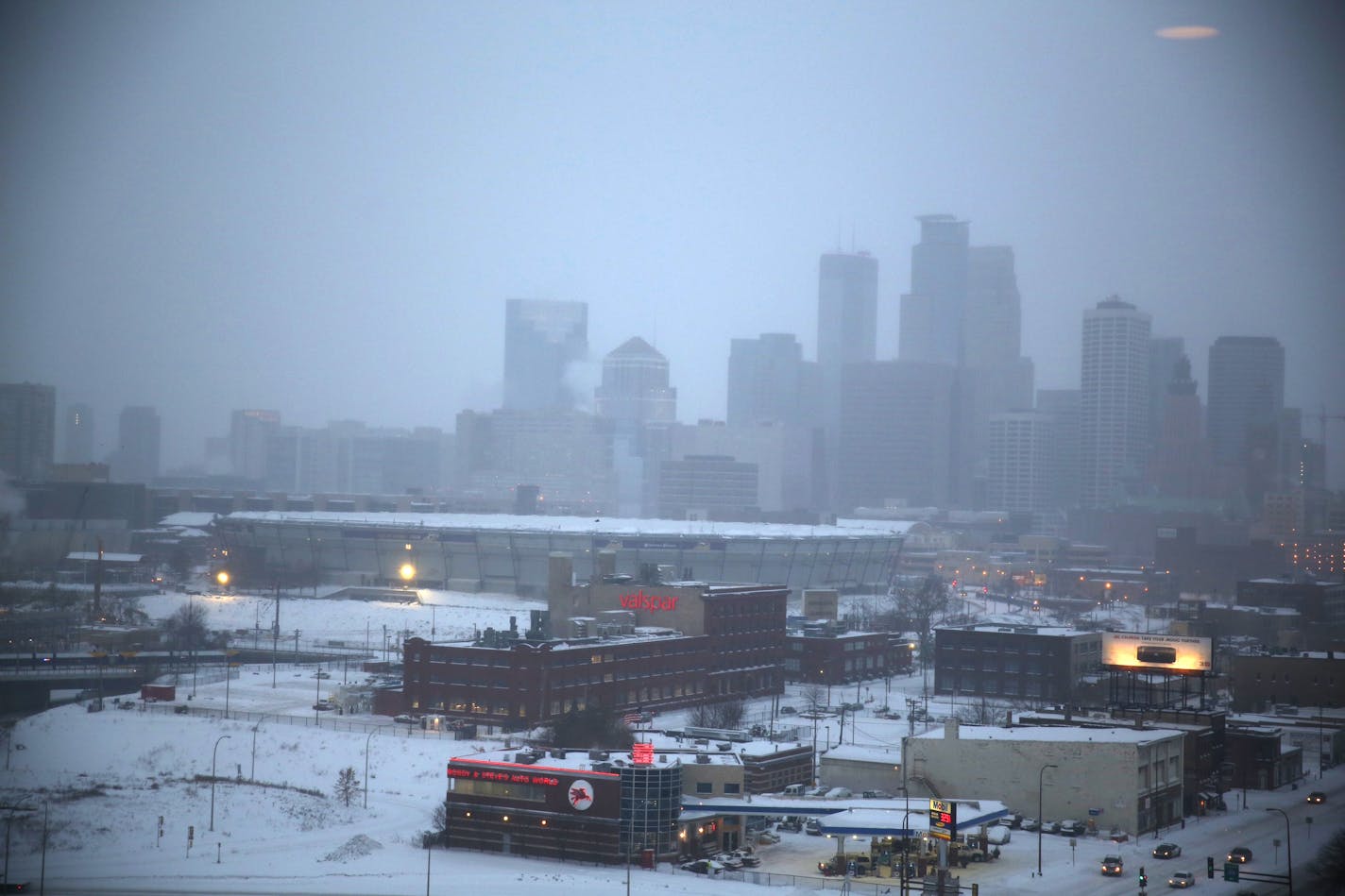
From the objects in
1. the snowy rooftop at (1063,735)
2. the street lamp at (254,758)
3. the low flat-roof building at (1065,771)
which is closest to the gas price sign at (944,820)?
the low flat-roof building at (1065,771)

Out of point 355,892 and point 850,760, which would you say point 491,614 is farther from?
point 355,892

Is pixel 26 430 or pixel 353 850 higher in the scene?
pixel 26 430

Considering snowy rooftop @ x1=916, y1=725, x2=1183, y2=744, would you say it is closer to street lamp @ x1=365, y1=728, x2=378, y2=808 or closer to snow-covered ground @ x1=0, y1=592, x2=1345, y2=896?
snow-covered ground @ x1=0, y1=592, x2=1345, y2=896

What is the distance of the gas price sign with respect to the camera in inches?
1494

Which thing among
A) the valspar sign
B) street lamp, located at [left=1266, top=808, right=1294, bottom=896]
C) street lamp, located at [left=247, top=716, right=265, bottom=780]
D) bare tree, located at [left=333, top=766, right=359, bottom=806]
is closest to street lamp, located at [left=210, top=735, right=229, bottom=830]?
street lamp, located at [left=247, top=716, right=265, bottom=780]

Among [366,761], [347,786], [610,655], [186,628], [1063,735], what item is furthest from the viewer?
[186,628]

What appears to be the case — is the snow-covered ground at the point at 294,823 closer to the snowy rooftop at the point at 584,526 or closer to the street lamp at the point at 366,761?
the street lamp at the point at 366,761

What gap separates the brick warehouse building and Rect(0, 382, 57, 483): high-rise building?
57.9 m

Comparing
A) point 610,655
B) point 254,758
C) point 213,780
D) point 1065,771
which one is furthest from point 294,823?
point 1065,771

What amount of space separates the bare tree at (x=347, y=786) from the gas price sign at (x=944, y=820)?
660 inches

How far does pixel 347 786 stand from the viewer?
46719mm

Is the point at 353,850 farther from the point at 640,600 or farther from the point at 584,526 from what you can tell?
the point at 584,526

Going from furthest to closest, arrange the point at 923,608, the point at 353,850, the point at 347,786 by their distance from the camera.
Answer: the point at 923,608 < the point at 347,786 < the point at 353,850

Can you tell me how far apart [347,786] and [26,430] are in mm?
80665
